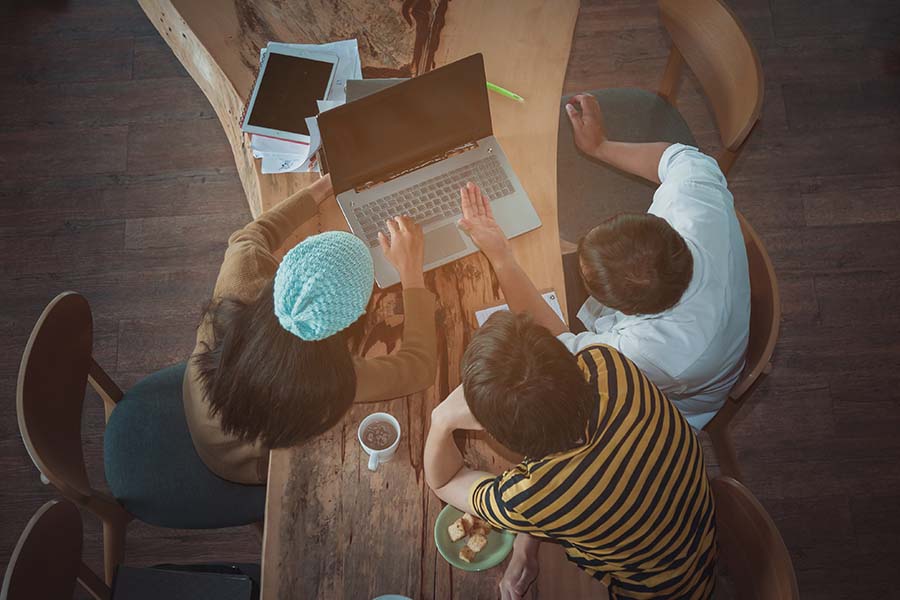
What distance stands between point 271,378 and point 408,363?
0.31m

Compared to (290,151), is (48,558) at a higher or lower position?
lower

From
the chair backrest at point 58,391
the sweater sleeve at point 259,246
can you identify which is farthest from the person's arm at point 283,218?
the chair backrest at point 58,391

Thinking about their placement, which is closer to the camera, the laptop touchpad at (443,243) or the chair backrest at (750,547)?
the chair backrest at (750,547)

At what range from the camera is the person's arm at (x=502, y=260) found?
162cm

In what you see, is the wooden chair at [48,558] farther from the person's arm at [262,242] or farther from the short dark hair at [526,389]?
the short dark hair at [526,389]

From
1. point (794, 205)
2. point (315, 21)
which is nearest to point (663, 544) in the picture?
point (315, 21)

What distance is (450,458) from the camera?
1.38m


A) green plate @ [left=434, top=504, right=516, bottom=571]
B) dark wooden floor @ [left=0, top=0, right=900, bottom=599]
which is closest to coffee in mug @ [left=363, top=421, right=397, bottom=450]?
green plate @ [left=434, top=504, right=516, bottom=571]

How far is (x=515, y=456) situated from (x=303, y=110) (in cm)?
101

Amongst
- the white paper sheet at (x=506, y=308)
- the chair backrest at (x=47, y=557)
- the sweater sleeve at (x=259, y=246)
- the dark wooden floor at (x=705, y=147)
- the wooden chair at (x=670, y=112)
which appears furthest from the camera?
the dark wooden floor at (x=705, y=147)

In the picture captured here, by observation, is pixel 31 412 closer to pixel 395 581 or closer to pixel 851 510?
pixel 395 581

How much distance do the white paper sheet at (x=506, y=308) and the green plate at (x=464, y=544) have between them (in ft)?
1.45

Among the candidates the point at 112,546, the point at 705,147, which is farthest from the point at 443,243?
the point at 705,147

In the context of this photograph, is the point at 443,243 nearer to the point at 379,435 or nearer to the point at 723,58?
the point at 379,435
